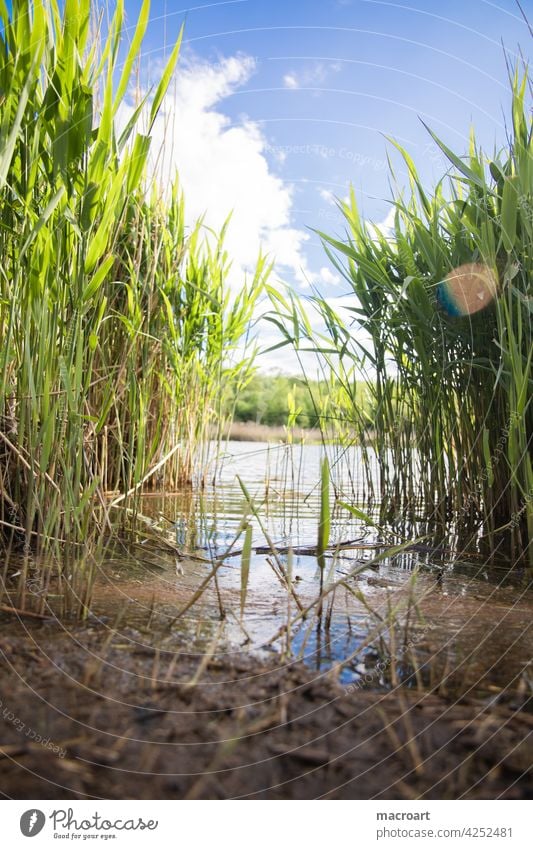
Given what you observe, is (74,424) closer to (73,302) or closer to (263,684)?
(73,302)

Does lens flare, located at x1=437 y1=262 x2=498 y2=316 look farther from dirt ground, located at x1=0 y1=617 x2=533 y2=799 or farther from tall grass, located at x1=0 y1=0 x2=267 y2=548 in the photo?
dirt ground, located at x1=0 y1=617 x2=533 y2=799

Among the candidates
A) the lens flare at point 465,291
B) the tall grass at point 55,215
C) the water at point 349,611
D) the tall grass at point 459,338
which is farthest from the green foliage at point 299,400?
the tall grass at point 55,215

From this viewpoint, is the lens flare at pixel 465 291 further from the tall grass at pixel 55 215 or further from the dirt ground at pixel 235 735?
the dirt ground at pixel 235 735

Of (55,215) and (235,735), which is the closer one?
(235,735)

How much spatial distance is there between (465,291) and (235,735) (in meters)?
1.59

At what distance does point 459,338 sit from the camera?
1865 mm

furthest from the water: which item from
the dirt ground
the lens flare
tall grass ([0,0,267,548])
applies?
the lens flare

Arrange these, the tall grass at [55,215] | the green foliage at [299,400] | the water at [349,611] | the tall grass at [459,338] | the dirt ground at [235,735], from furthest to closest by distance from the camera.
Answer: the green foliage at [299,400] → the tall grass at [459,338] → the tall grass at [55,215] → the water at [349,611] → the dirt ground at [235,735]

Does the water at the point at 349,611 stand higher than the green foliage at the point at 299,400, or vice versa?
the green foliage at the point at 299,400

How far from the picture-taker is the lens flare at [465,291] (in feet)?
5.71

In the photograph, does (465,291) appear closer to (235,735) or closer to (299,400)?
(235,735)

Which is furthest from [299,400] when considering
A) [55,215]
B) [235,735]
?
[235,735]

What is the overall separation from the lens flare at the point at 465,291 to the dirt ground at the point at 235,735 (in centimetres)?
131
